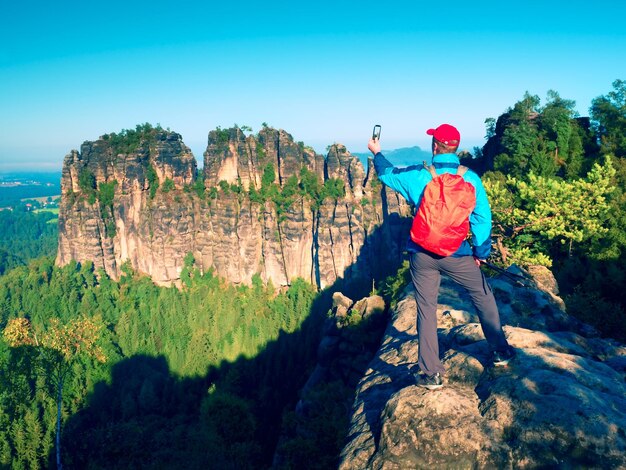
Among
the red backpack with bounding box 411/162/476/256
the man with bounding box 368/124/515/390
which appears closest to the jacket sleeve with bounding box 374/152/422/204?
the man with bounding box 368/124/515/390

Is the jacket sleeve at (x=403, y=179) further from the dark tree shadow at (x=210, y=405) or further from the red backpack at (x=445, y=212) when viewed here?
the dark tree shadow at (x=210, y=405)

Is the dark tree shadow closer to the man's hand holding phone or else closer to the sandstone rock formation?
the sandstone rock formation

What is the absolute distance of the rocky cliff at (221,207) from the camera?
61.7 metres

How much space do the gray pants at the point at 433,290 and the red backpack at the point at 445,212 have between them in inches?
18.6

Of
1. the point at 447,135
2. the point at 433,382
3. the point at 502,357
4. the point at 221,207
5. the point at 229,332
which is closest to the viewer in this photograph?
the point at 447,135

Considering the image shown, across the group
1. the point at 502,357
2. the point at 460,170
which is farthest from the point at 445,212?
the point at 502,357

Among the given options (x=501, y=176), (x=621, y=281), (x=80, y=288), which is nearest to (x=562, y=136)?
(x=501, y=176)

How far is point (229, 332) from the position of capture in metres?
53.5

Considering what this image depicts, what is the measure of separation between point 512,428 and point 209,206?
66155 millimetres

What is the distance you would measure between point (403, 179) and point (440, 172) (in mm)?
559

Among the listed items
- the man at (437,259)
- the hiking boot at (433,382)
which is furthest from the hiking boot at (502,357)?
the hiking boot at (433,382)

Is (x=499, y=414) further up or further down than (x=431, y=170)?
further down

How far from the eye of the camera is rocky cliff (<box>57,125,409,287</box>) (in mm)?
61688

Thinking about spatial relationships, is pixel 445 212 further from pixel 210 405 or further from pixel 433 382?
pixel 210 405
